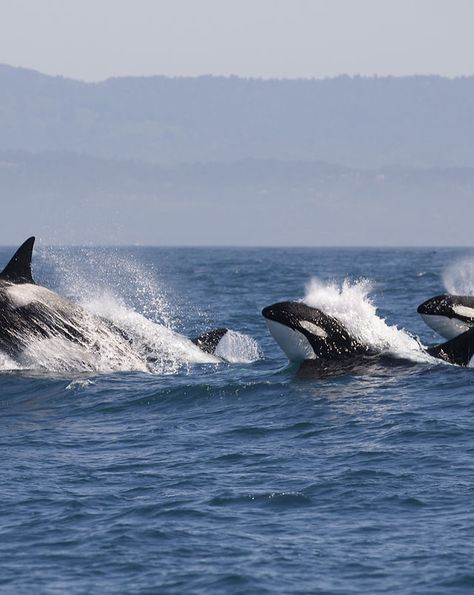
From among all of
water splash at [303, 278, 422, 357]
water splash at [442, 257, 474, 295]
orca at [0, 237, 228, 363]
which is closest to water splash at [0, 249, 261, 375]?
orca at [0, 237, 228, 363]

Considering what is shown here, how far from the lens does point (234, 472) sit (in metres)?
15.3

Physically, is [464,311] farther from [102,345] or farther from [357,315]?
[102,345]

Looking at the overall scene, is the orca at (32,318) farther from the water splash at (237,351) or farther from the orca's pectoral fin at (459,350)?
the orca's pectoral fin at (459,350)

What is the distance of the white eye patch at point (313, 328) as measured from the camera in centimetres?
2149

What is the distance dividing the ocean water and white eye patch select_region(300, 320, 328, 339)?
2.13 feet

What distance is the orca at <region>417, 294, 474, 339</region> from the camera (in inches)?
906

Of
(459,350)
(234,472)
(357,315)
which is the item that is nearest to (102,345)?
(357,315)

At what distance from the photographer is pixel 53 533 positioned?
1295cm

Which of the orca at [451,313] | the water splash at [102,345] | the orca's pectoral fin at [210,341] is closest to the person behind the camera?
the orca at [451,313]

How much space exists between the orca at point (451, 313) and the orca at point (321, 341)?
0.61 metres

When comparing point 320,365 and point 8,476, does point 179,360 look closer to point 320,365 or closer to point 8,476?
point 320,365

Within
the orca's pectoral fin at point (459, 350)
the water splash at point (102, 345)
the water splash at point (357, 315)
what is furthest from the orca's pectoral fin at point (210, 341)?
the orca's pectoral fin at point (459, 350)

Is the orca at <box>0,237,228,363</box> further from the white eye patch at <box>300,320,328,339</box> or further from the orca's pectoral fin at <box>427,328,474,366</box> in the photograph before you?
the orca's pectoral fin at <box>427,328,474,366</box>

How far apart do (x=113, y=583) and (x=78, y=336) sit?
12672 mm
